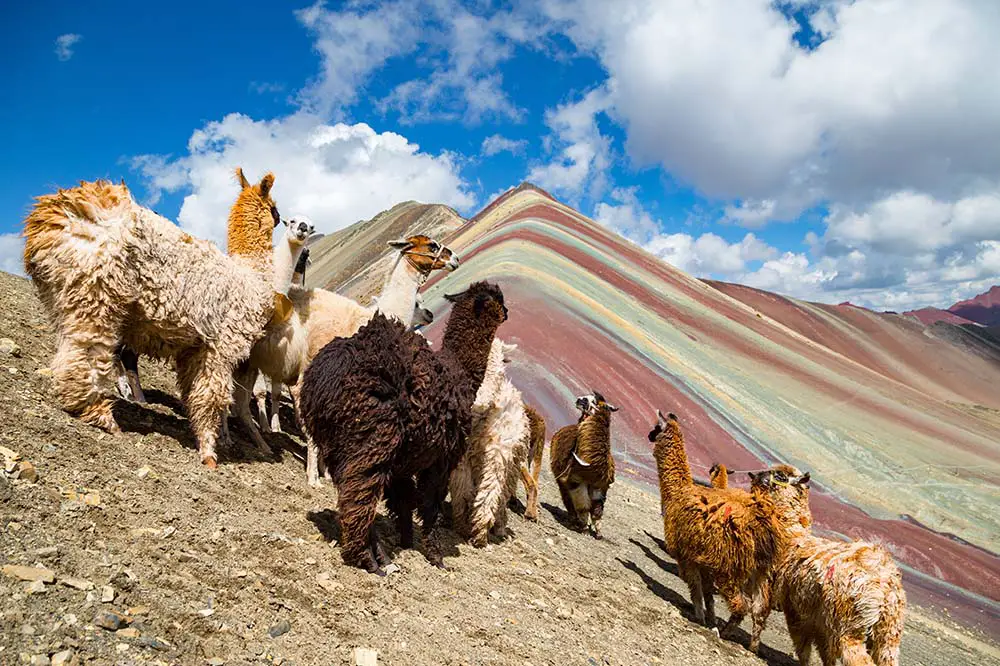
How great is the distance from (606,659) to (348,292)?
35.2 m

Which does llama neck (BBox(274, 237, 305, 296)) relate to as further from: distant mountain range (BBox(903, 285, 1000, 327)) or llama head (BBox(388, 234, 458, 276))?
distant mountain range (BBox(903, 285, 1000, 327))

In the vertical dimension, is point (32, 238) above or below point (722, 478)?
above

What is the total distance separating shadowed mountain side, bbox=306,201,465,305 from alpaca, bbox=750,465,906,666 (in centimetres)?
3306

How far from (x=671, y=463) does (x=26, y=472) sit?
586cm

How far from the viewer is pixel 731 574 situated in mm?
5328

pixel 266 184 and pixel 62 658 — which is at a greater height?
pixel 266 184

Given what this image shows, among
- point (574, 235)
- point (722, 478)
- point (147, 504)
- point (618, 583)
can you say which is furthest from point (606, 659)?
point (574, 235)

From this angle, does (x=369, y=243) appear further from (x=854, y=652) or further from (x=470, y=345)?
(x=854, y=652)

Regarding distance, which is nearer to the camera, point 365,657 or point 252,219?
point 365,657

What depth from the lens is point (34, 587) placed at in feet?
7.39

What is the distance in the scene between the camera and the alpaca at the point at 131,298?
13.4 feet

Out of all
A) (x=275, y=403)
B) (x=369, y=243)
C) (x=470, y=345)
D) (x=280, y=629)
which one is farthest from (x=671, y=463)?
(x=369, y=243)

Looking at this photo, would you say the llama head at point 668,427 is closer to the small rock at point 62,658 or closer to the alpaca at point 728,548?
the alpaca at point 728,548

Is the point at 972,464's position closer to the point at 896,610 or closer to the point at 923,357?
the point at 896,610
